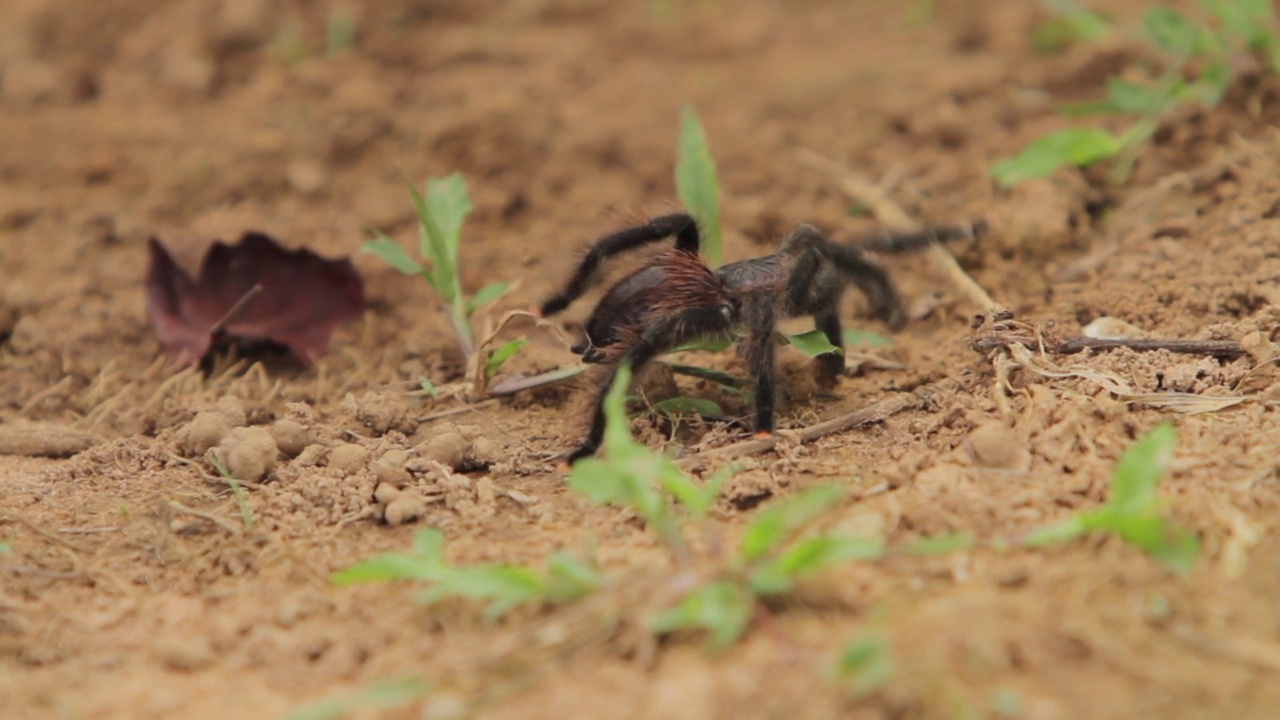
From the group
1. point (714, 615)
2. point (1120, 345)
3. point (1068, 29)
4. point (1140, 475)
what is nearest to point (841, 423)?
point (1120, 345)

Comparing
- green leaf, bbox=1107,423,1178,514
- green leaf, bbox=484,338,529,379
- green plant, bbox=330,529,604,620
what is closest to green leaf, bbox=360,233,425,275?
green leaf, bbox=484,338,529,379

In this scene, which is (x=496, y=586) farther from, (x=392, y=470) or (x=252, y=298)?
(x=252, y=298)

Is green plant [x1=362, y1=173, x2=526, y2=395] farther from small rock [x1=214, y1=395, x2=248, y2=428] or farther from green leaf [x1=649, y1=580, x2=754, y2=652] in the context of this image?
green leaf [x1=649, y1=580, x2=754, y2=652]

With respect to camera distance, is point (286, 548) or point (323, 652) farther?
point (286, 548)

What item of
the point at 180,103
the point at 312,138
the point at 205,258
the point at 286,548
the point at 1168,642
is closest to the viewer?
the point at 1168,642

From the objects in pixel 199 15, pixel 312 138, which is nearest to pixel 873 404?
pixel 312 138

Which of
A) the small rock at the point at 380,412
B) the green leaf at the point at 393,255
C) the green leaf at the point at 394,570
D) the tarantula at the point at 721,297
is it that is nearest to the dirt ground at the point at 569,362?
the small rock at the point at 380,412

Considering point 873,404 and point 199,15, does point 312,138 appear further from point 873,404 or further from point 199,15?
point 873,404
